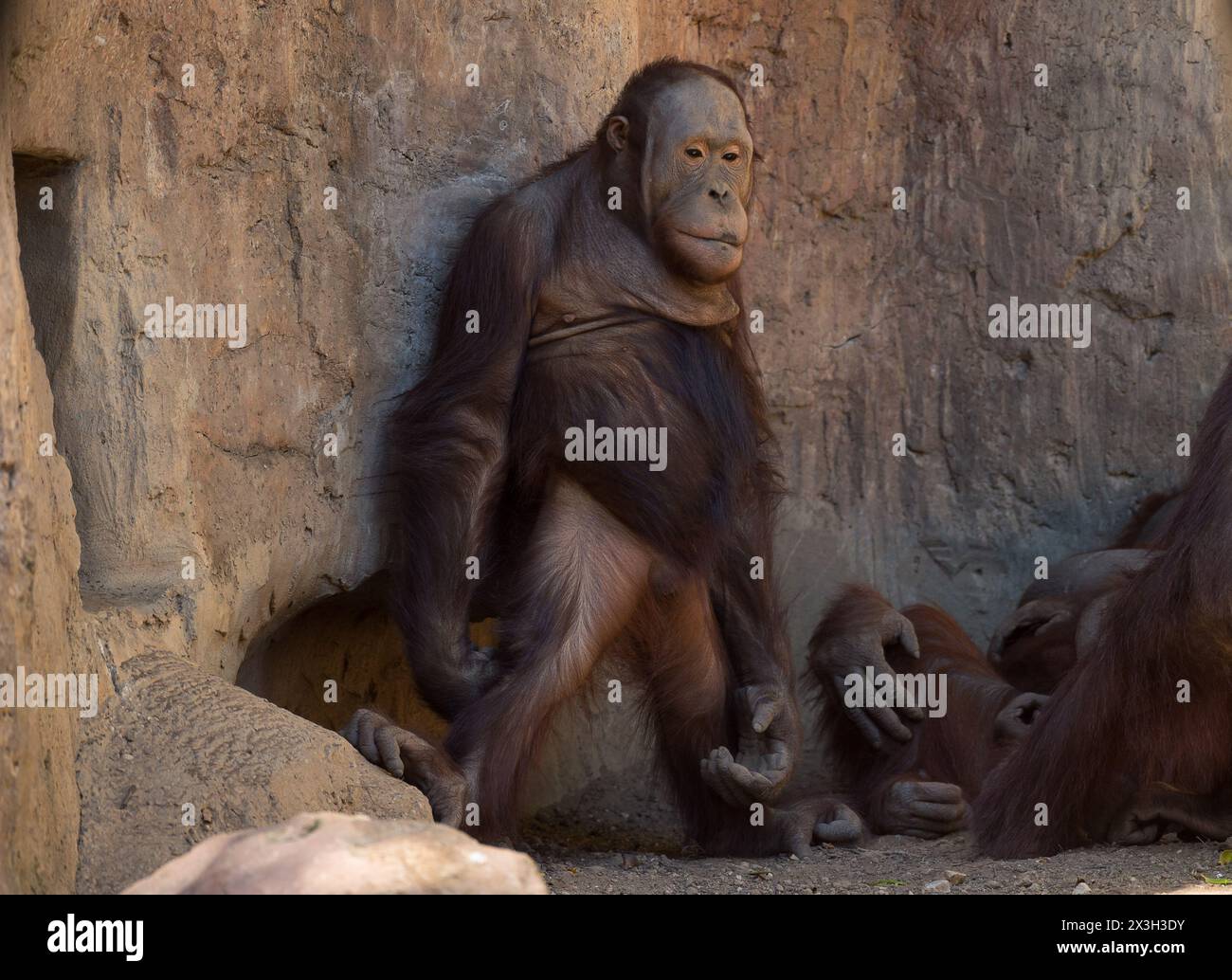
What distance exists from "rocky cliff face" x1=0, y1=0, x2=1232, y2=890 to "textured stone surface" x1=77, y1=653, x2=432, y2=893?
0.06m

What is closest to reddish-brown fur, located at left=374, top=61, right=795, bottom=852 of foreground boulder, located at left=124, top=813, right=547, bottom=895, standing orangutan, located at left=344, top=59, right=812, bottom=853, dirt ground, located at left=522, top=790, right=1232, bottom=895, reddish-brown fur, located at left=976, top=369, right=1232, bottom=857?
standing orangutan, located at left=344, top=59, right=812, bottom=853

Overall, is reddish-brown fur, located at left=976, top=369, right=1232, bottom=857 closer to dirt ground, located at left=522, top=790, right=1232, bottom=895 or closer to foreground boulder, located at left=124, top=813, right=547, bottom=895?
dirt ground, located at left=522, top=790, right=1232, bottom=895

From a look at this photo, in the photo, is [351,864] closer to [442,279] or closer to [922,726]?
[442,279]

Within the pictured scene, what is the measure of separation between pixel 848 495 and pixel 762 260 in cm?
87

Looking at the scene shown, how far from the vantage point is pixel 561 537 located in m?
4.45

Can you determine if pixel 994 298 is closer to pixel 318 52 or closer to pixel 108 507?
pixel 318 52

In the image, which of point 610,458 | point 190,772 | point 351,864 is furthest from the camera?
point 610,458

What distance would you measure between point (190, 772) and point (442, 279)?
1822 millimetres

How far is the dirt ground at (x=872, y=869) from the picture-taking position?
366 centimetres

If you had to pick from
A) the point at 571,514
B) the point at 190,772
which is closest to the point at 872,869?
the point at 571,514

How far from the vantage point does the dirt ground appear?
3.66 meters

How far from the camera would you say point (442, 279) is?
4.68 m

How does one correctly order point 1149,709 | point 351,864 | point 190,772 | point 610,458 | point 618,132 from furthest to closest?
1. point 618,132
2. point 610,458
3. point 1149,709
4. point 190,772
5. point 351,864

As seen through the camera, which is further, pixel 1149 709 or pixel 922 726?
pixel 922 726
